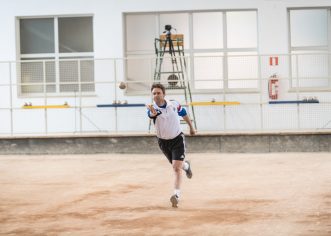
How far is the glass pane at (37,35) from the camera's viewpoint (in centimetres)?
1878

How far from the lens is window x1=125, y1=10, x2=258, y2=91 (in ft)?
58.8

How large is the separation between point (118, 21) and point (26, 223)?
1177cm

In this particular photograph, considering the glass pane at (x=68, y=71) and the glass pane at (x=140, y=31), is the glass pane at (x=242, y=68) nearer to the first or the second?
the glass pane at (x=140, y=31)

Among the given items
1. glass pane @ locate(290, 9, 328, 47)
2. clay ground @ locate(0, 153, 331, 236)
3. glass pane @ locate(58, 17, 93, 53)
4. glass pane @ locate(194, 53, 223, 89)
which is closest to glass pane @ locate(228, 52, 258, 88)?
glass pane @ locate(194, 53, 223, 89)

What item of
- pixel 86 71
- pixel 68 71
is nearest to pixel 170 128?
pixel 68 71

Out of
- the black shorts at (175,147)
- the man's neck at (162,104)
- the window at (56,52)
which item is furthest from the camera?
the window at (56,52)

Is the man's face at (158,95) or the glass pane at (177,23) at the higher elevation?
the glass pane at (177,23)

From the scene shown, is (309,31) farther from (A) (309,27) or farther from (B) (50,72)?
(B) (50,72)

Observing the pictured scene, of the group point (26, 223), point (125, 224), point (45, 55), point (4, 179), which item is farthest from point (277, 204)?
point (45, 55)

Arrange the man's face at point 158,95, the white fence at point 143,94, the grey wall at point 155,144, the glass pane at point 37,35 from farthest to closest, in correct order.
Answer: the glass pane at point 37,35
the white fence at point 143,94
the grey wall at point 155,144
the man's face at point 158,95

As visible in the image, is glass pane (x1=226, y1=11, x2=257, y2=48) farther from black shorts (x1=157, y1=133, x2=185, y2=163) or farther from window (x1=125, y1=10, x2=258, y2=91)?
black shorts (x1=157, y1=133, x2=185, y2=163)

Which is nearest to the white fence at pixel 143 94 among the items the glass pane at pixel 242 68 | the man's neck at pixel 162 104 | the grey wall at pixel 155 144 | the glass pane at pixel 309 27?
the glass pane at pixel 242 68

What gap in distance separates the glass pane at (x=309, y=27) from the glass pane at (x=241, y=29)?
1045 millimetres

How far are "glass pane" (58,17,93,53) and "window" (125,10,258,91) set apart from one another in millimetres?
1073
